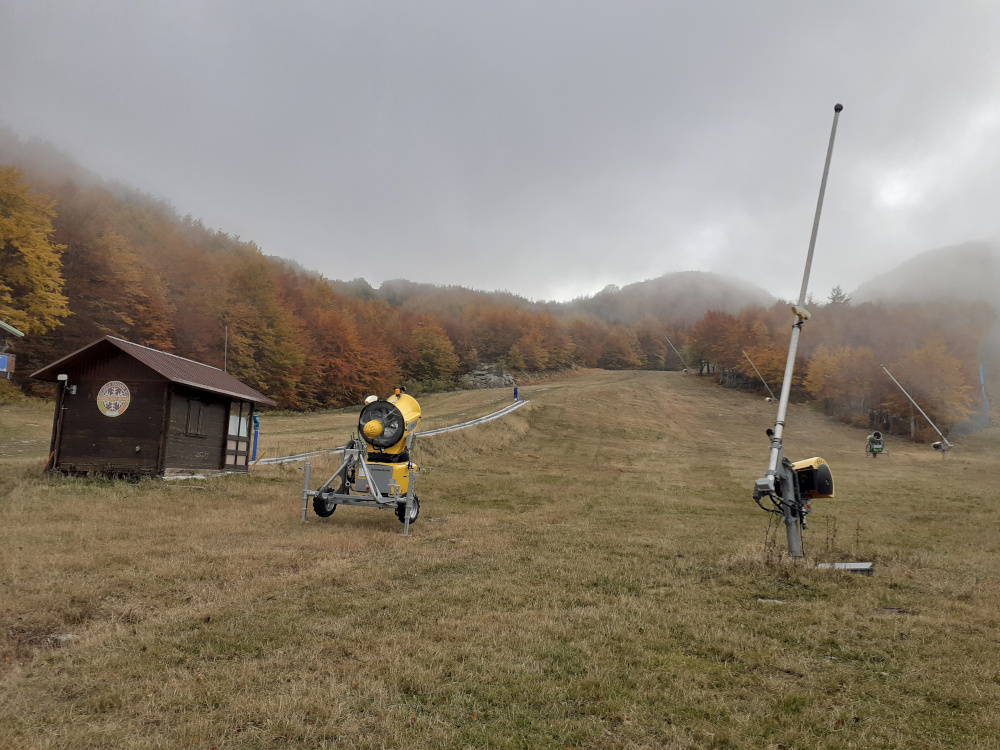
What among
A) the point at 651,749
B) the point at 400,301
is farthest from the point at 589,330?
the point at 651,749

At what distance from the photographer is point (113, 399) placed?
21.8 metres

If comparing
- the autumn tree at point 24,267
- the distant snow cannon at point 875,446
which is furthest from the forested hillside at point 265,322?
the distant snow cannon at point 875,446

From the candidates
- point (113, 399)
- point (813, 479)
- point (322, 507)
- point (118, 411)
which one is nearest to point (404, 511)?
point (322, 507)

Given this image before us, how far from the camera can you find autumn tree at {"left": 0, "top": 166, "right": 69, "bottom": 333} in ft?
127

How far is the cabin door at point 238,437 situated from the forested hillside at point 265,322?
21.1 m

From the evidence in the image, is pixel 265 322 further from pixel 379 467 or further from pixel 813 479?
pixel 813 479

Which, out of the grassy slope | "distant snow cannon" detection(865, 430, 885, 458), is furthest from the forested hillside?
the grassy slope

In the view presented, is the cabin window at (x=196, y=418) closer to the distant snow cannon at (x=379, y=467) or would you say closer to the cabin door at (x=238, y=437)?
the cabin door at (x=238, y=437)

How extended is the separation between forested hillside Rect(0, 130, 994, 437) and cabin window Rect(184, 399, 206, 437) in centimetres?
2287

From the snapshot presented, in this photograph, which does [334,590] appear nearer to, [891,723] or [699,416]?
[891,723]

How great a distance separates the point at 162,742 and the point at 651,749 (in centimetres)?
338

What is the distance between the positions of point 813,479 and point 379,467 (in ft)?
31.8

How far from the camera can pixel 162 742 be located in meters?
4.34

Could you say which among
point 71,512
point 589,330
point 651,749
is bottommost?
point 71,512
